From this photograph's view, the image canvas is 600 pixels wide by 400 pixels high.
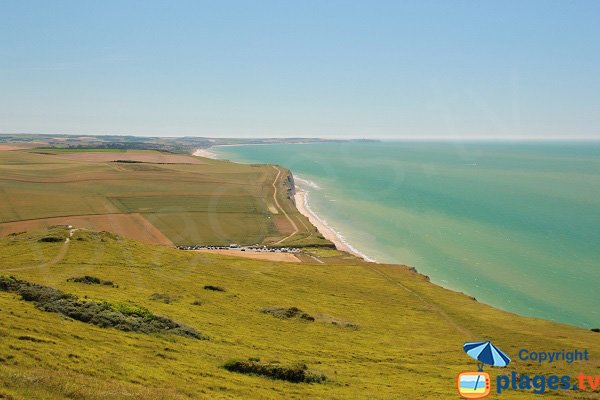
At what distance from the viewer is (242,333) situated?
41500 millimetres

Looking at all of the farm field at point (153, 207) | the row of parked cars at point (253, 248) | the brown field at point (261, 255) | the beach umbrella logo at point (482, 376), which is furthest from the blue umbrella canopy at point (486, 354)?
the farm field at point (153, 207)

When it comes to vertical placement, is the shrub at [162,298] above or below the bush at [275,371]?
below

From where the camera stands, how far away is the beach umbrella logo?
32353mm

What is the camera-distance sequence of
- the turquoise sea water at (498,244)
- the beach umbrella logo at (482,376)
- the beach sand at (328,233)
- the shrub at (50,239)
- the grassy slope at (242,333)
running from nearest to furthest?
the grassy slope at (242,333) < the beach umbrella logo at (482,376) < the shrub at (50,239) < the turquoise sea water at (498,244) < the beach sand at (328,233)

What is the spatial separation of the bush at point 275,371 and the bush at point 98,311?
7.26m

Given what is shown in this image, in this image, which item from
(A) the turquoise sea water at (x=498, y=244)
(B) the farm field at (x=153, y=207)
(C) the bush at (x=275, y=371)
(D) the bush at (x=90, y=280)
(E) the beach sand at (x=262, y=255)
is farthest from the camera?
→ (B) the farm field at (x=153, y=207)

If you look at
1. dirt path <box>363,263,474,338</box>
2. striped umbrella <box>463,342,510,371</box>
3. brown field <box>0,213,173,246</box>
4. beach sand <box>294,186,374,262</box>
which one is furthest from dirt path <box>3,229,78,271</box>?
beach sand <box>294,186,374,262</box>

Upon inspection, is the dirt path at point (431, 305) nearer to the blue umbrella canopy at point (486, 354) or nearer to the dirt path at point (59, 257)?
the blue umbrella canopy at point (486, 354)

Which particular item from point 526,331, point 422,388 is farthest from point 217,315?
point 526,331

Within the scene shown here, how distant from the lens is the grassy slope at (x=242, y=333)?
2484cm

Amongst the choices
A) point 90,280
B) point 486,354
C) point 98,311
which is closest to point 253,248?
point 90,280

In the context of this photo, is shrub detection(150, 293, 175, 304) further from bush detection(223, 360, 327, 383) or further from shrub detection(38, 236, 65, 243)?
Result: shrub detection(38, 236, 65, 243)

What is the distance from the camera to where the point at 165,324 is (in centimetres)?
3716

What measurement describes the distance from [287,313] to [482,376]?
21.8m
